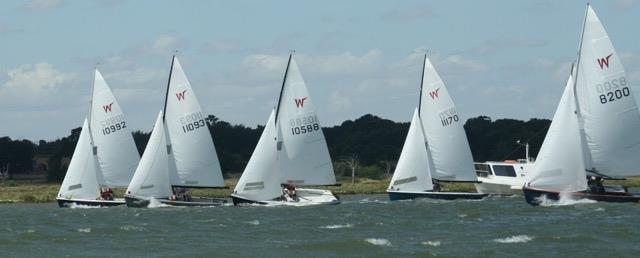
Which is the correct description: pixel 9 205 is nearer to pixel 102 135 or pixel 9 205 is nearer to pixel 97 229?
pixel 102 135

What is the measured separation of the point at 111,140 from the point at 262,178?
10093mm

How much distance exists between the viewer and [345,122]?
18762cm

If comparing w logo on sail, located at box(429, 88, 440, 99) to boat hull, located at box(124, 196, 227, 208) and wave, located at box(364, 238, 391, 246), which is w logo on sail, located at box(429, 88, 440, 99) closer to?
boat hull, located at box(124, 196, 227, 208)

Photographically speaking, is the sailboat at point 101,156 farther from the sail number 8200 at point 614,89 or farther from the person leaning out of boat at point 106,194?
the sail number 8200 at point 614,89

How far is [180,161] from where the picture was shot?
3004 inches

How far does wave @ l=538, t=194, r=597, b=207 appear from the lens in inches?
2571

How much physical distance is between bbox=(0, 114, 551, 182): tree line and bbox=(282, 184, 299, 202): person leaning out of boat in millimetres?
45906

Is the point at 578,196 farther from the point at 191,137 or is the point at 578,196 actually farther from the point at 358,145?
the point at 358,145

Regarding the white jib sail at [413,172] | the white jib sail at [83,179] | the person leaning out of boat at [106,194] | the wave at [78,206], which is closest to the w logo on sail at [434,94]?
the white jib sail at [413,172]

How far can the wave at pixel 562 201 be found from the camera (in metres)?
65.3

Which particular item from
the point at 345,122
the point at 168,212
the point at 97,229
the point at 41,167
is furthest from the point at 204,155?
the point at 345,122

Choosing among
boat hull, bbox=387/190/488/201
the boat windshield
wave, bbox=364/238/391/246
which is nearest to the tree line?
the boat windshield

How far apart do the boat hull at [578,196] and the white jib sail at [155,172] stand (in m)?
20.0

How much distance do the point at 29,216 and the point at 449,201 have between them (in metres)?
21.6
